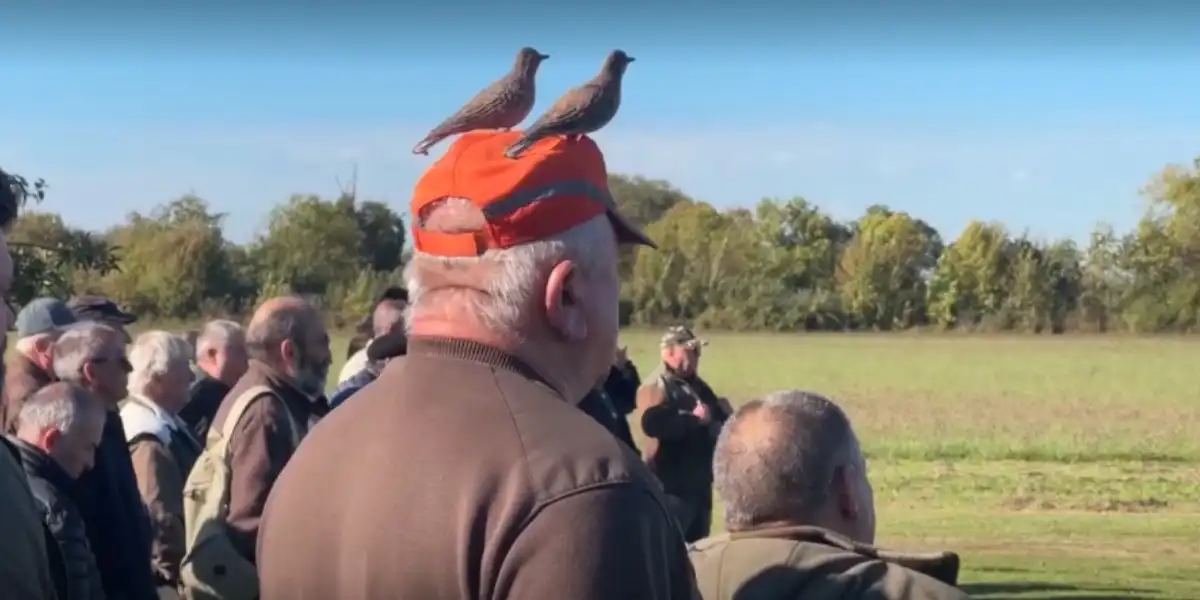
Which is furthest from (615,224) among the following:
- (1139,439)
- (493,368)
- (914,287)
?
(914,287)

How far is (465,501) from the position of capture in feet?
6.86

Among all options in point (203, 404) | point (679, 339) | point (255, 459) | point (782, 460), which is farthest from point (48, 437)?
point (679, 339)

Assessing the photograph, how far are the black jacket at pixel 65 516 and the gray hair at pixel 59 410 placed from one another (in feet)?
0.26

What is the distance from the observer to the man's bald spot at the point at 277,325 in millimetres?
5801

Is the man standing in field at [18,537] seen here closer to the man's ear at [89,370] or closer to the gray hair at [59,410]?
the gray hair at [59,410]

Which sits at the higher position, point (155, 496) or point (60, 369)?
point (60, 369)

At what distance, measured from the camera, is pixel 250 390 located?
18.2 feet

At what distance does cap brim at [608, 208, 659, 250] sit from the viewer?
243cm

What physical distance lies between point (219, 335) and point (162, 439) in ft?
6.24

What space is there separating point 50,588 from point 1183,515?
13.9m

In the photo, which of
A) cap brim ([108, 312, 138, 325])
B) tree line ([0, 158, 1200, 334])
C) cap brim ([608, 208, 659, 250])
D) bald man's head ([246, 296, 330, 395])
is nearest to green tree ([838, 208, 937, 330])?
tree line ([0, 158, 1200, 334])

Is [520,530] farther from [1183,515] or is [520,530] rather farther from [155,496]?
[1183,515]

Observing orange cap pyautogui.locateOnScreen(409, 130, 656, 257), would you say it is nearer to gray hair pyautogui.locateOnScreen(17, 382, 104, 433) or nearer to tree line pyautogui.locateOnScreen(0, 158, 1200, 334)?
gray hair pyautogui.locateOnScreen(17, 382, 104, 433)

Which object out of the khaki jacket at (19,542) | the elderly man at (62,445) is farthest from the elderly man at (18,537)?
the elderly man at (62,445)
